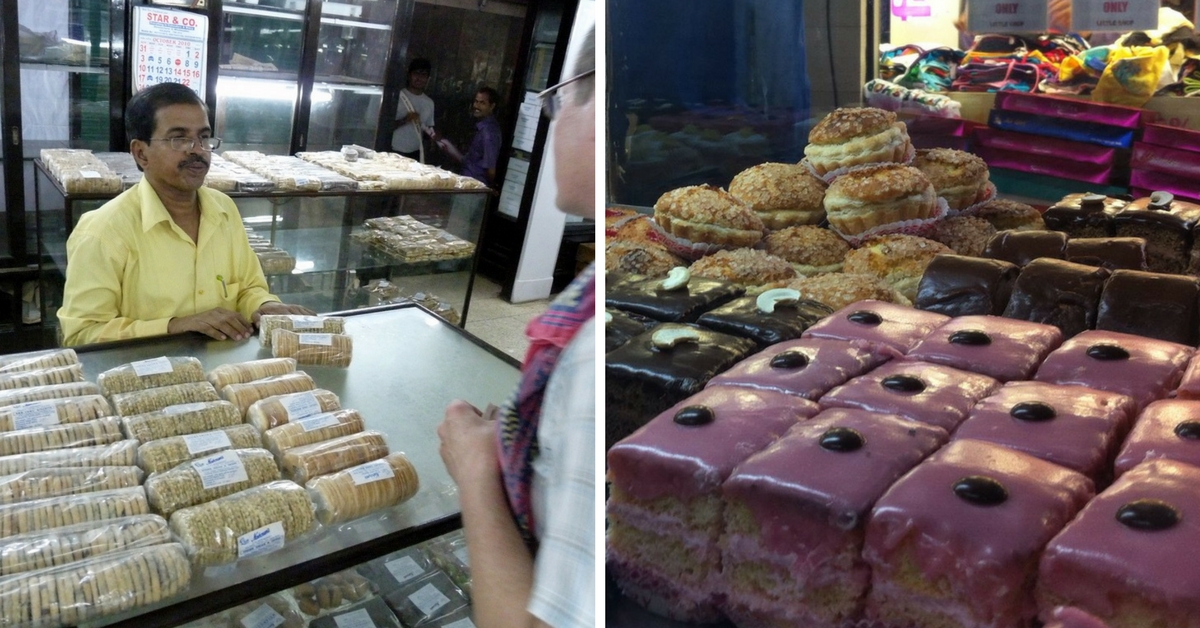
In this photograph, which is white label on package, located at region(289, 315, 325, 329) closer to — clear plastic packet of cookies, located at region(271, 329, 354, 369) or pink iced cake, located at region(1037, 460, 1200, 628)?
clear plastic packet of cookies, located at region(271, 329, 354, 369)

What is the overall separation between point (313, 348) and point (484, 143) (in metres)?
3.62

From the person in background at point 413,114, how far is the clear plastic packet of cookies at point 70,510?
13.0 ft

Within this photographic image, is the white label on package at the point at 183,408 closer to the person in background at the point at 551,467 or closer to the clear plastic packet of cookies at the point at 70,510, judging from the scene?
the clear plastic packet of cookies at the point at 70,510

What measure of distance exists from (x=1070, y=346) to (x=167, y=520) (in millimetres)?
1119

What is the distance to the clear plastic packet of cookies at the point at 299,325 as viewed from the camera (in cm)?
183

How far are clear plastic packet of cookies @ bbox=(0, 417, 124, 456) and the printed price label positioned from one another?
276 mm

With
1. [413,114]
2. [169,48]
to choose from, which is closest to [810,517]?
[169,48]

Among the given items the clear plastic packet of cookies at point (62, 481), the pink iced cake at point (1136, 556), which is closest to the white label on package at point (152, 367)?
the clear plastic packet of cookies at point (62, 481)

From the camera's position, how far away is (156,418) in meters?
1.43

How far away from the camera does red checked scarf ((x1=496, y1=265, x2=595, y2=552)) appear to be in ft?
2.12

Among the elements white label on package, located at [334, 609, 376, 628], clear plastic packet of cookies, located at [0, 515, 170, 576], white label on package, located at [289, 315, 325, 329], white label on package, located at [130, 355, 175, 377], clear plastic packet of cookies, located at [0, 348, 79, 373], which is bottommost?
white label on package, located at [334, 609, 376, 628]

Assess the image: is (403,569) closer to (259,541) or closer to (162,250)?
(259,541)

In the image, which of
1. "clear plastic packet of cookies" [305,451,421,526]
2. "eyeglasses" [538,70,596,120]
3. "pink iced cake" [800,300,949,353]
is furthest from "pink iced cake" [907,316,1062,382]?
"clear plastic packet of cookies" [305,451,421,526]

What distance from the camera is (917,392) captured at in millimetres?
707
